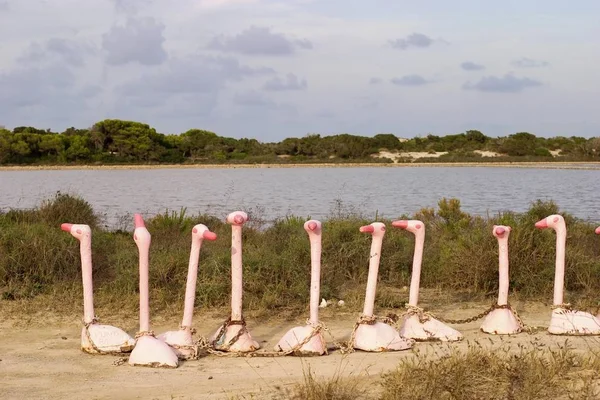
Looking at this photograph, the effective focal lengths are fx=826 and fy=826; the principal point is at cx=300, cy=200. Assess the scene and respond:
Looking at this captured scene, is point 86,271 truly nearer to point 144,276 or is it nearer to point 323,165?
point 144,276

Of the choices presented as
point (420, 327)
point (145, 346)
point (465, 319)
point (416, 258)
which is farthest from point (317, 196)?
point (145, 346)

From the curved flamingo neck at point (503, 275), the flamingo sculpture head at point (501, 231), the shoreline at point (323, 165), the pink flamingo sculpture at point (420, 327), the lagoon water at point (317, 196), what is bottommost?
the shoreline at point (323, 165)

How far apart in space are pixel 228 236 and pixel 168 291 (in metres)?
A: 4.26

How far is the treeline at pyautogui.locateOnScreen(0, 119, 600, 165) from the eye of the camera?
6297cm

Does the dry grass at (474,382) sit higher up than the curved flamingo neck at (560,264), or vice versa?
the curved flamingo neck at (560,264)

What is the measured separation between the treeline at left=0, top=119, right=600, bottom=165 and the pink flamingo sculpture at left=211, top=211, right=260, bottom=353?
56873 mm

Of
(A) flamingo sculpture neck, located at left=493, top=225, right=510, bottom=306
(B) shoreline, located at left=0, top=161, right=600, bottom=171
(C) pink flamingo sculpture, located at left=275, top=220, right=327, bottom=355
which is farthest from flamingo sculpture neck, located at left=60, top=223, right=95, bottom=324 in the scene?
(B) shoreline, located at left=0, top=161, right=600, bottom=171

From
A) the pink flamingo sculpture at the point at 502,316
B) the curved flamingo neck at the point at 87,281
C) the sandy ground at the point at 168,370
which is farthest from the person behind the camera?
the pink flamingo sculpture at the point at 502,316

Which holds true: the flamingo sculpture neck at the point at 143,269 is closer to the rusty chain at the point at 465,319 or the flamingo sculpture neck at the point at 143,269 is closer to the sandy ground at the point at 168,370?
the sandy ground at the point at 168,370

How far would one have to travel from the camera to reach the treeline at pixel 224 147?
6297 centimetres

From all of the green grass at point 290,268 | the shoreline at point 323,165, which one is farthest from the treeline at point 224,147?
the green grass at point 290,268

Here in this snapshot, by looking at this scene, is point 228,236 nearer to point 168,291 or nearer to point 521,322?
point 168,291

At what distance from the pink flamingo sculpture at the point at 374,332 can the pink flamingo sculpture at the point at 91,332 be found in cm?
206

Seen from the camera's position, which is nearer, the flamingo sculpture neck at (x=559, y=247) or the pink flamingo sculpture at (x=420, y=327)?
the pink flamingo sculpture at (x=420, y=327)
